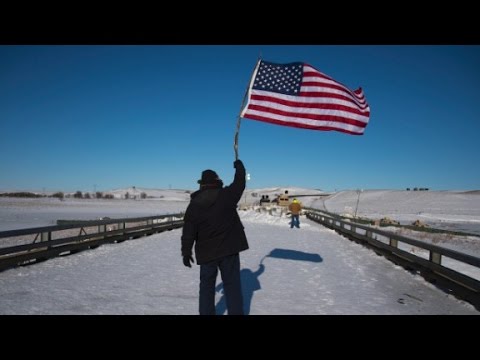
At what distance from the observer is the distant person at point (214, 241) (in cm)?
425

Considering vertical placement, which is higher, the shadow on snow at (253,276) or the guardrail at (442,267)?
the guardrail at (442,267)

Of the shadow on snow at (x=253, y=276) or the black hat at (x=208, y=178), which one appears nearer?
the black hat at (x=208, y=178)

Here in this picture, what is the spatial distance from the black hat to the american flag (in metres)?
3.22

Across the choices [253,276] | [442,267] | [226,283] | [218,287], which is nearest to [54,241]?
[218,287]

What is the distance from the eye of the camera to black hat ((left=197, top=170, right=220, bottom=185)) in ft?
14.4

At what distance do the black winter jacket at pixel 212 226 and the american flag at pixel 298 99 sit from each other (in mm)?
3427

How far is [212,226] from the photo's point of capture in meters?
4.27

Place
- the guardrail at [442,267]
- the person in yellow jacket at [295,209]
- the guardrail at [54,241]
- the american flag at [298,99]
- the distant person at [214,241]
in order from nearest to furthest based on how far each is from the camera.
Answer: the distant person at [214,241]
the guardrail at [442,267]
the american flag at [298,99]
the guardrail at [54,241]
the person in yellow jacket at [295,209]

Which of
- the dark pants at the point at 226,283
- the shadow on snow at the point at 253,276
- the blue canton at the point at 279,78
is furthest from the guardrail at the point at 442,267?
the blue canton at the point at 279,78

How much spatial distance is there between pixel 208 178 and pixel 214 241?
0.79 meters

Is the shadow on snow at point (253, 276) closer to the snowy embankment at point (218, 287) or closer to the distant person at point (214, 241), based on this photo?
the snowy embankment at point (218, 287)

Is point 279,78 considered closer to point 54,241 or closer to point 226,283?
point 226,283
